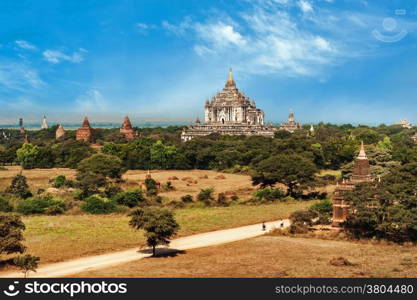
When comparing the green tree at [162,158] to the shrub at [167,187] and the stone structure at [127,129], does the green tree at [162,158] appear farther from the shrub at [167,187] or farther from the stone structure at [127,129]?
the stone structure at [127,129]

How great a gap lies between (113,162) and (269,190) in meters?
21.5

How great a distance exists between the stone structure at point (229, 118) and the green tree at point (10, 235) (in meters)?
93.9

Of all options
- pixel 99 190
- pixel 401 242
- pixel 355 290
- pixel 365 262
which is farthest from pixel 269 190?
pixel 355 290

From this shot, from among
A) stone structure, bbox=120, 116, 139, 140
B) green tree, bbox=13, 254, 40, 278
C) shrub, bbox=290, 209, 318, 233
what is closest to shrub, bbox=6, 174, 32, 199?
green tree, bbox=13, 254, 40, 278

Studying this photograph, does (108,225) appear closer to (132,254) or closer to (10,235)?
(132,254)

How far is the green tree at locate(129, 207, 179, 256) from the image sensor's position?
31520 millimetres

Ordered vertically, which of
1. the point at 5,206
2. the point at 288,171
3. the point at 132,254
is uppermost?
the point at 288,171

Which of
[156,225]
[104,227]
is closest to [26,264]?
[156,225]

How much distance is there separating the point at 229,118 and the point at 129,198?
82.4 m

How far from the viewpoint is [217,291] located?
2170 centimetres

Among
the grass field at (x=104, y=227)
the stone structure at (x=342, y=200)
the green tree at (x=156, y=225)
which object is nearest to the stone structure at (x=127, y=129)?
the grass field at (x=104, y=227)

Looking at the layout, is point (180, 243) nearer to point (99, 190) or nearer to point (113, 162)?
point (99, 190)

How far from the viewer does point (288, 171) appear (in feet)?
188

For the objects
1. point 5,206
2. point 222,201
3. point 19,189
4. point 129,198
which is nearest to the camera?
point 5,206
